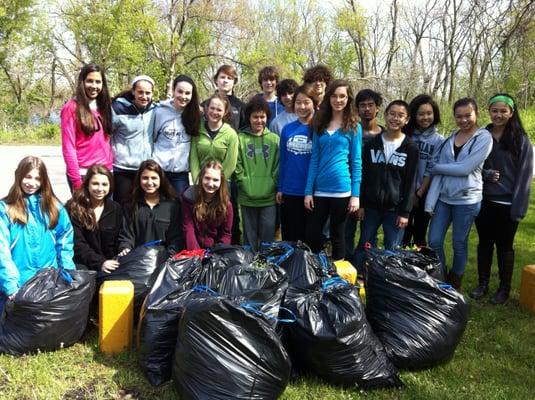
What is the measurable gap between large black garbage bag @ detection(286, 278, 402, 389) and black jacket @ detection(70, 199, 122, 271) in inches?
65.5

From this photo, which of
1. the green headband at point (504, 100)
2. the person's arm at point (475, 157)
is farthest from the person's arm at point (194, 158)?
the green headband at point (504, 100)

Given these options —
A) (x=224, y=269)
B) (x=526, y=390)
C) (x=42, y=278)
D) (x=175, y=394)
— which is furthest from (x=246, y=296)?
(x=526, y=390)

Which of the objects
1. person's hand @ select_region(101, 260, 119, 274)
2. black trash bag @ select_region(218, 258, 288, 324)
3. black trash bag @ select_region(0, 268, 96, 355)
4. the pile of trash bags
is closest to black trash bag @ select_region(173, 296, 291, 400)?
the pile of trash bags

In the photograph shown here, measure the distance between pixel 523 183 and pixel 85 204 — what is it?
349cm

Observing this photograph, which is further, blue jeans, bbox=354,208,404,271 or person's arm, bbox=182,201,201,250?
blue jeans, bbox=354,208,404,271

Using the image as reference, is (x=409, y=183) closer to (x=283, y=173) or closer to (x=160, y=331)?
(x=283, y=173)

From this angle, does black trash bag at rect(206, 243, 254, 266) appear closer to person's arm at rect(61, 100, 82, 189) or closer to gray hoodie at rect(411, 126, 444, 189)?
person's arm at rect(61, 100, 82, 189)

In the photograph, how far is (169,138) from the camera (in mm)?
3898

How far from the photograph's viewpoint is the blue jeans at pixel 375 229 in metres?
3.85

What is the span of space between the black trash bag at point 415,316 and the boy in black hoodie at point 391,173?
888mm

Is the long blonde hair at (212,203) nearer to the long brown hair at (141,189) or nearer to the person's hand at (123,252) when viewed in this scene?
the long brown hair at (141,189)

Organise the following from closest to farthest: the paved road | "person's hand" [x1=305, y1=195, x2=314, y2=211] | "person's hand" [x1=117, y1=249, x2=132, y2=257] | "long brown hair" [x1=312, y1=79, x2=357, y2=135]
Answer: "person's hand" [x1=117, y1=249, x2=132, y2=257], "long brown hair" [x1=312, y1=79, x2=357, y2=135], "person's hand" [x1=305, y1=195, x2=314, y2=211], the paved road

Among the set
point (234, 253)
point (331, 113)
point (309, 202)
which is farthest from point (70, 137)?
point (331, 113)

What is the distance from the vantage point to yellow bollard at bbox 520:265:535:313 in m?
3.79
